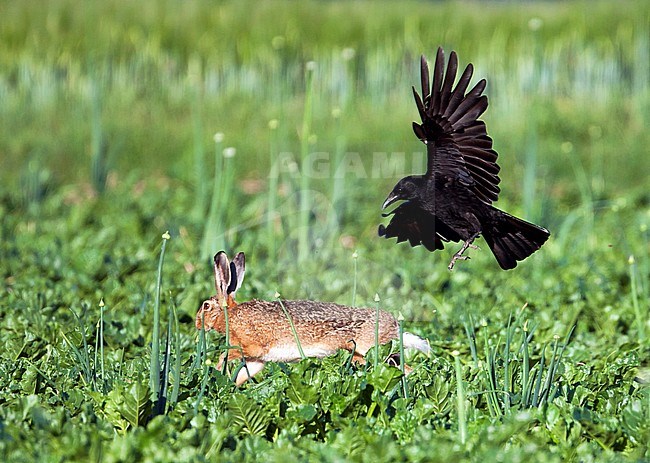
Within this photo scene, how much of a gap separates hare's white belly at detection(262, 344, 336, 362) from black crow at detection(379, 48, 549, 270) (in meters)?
0.32

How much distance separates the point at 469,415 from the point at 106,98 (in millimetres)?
3990

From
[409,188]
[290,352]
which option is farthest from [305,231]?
[409,188]

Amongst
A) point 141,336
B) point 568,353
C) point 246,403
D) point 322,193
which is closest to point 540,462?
point 246,403

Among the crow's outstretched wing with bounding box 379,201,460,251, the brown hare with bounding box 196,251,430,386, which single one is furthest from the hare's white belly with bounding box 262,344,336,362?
the crow's outstretched wing with bounding box 379,201,460,251

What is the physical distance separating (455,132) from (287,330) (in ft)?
1.93

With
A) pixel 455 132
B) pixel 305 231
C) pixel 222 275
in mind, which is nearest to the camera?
pixel 455 132

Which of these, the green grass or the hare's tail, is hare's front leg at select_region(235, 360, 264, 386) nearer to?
the green grass

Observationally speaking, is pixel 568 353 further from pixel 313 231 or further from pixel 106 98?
pixel 106 98

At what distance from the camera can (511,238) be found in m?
1.86

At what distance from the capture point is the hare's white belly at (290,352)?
2.03m

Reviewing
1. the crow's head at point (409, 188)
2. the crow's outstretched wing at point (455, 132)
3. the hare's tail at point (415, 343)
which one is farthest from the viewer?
the hare's tail at point (415, 343)

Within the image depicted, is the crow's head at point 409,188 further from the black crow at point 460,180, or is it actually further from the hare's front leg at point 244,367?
the hare's front leg at point 244,367

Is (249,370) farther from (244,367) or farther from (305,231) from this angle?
(305,231)

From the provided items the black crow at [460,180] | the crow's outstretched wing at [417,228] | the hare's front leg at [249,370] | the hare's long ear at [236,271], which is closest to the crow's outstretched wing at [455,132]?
the black crow at [460,180]
